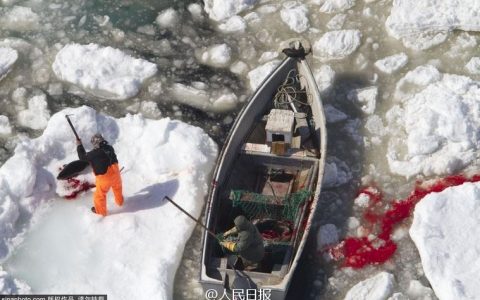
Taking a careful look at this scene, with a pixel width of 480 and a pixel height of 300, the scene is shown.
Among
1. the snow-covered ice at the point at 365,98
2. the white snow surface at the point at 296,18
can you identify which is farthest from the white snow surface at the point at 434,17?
the white snow surface at the point at 296,18

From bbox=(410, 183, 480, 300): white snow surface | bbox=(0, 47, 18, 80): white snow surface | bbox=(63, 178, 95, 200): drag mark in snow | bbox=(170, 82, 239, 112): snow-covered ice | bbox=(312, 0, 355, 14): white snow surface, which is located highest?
bbox=(312, 0, 355, 14): white snow surface

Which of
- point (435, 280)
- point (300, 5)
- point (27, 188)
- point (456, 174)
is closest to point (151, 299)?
point (27, 188)

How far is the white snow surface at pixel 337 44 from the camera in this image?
12.3 meters

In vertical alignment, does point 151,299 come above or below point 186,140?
below

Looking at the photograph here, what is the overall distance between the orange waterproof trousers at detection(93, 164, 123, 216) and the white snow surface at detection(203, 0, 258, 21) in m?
4.53

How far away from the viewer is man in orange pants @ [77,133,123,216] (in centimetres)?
955

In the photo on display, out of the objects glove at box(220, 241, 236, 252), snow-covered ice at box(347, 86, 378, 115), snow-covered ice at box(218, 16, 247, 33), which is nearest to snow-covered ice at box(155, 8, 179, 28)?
snow-covered ice at box(218, 16, 247, 33)

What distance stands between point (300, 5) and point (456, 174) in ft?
15.1

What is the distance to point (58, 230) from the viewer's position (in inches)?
400

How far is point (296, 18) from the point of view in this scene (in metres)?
12.8

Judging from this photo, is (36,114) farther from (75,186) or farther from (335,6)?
(335,6)

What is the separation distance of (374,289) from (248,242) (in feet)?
7.03

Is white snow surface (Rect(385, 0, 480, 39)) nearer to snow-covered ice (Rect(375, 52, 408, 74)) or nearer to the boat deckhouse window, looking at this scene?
snow-covered ice (Rect(375, 52, 408, 74))

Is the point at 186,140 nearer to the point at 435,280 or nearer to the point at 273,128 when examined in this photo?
the point at 273,128
